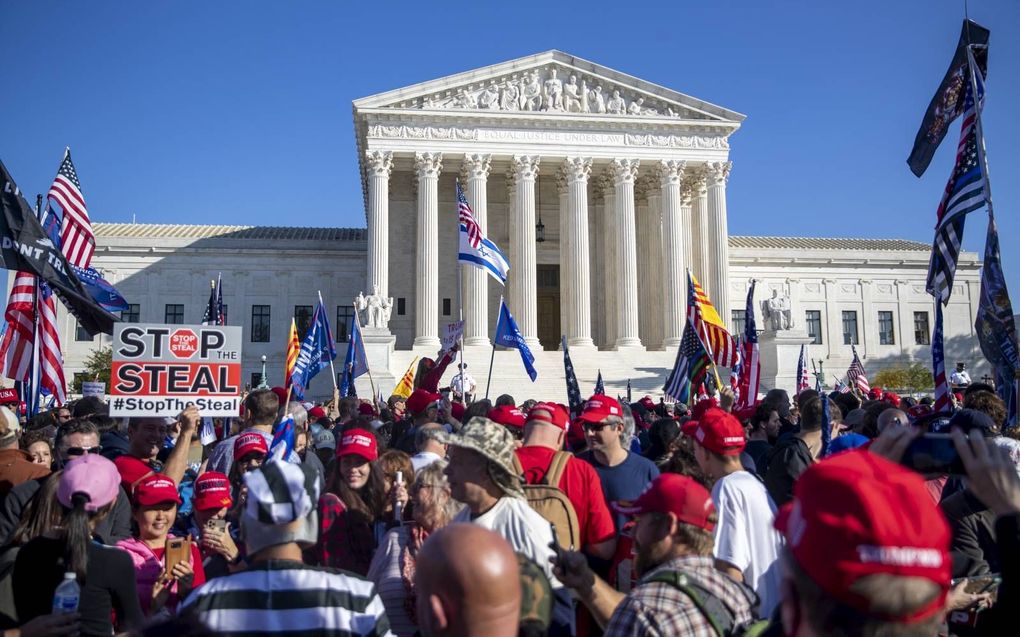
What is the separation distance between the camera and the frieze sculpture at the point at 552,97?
4072cm

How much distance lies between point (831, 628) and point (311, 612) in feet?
6.34

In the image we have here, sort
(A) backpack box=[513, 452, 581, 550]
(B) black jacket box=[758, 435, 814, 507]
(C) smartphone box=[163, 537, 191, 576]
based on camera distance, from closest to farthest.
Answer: (C) smartphone box=[163, 537, 191, 576], (A) backpack box=[513, 452, 581, 550], (B) black jacket box=[758, 435, 814, 507]

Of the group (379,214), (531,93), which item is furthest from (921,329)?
(379,214)

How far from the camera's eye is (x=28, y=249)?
926 cm

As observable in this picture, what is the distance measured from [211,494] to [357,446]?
1037mm

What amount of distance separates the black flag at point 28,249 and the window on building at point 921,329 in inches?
2026

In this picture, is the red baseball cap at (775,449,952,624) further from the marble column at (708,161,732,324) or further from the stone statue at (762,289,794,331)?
the marble column at (708,161,732,324)

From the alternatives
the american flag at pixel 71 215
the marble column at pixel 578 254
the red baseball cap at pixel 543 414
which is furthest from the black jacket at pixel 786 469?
the marble column at pixel 578 254

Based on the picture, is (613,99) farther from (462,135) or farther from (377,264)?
(377,264)

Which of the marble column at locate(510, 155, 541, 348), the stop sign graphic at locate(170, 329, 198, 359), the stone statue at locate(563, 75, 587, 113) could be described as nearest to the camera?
the stop sign graphic at locate(170, 329, 198, 359)

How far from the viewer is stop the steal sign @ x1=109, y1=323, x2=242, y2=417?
7738 mm

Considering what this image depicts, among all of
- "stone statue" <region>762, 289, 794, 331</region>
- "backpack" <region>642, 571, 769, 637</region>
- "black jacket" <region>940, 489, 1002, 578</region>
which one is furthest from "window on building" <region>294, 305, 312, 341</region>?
"backpack" <region>642, 571, 769, 637</region>

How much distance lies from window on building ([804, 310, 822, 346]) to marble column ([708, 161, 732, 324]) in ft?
38.0

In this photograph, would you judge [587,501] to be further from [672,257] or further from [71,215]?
[672,257]
